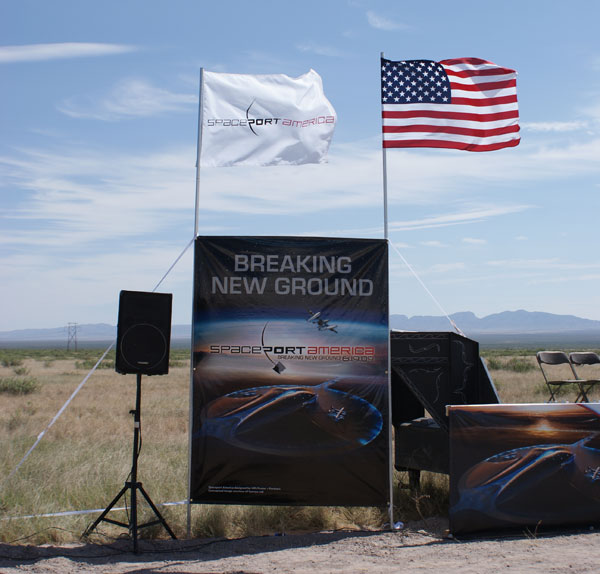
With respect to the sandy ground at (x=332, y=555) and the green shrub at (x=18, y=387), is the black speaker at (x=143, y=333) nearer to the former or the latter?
the sandy ground at (x=332, y=555)

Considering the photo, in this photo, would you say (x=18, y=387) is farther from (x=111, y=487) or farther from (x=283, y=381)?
(x=283, y=381)

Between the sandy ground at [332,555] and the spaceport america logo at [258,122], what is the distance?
398 cm

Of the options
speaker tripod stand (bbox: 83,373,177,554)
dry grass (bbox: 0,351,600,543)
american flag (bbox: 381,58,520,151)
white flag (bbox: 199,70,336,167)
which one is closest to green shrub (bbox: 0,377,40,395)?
dry grass (bbox: 0,351,600,543)

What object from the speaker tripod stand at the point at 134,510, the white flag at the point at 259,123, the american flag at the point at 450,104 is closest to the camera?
the speaker tripod stand at the point at 134,510

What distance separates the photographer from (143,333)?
6441 mm

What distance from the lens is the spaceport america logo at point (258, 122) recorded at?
704cm

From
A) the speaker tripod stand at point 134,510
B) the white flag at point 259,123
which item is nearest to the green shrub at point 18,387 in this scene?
the speaker tripod stand at point 134,510

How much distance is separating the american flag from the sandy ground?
3.92 m

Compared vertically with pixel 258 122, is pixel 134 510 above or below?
below

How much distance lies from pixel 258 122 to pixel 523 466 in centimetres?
423

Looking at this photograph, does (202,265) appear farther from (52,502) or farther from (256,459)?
(52,502)

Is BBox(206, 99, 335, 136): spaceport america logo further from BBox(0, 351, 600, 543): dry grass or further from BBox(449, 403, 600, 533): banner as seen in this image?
BBox(0, 351, 600, 543): dry grass

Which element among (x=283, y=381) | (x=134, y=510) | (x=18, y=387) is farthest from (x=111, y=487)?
(x=18, y=387)

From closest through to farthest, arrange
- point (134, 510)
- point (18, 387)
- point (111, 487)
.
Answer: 1. point (134, 510)
2. point (111, 487)
3. point (18, 387)
